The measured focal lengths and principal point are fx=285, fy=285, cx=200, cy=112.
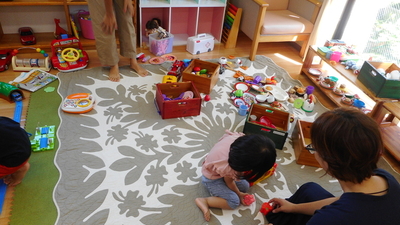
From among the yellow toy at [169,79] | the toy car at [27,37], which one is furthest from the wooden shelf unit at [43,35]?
A: the yellow toy at [169,79]

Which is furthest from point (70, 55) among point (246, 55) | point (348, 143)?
point (348, 143)

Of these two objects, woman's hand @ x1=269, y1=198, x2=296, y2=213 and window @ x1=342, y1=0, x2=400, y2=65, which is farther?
window @ x1=342, y1=0, x2=400, y2=65

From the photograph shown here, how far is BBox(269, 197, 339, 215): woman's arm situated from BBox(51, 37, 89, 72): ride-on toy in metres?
2.17

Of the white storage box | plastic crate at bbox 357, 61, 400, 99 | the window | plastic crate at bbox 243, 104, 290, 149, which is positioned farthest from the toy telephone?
the window

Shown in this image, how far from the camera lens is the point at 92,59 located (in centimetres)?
294

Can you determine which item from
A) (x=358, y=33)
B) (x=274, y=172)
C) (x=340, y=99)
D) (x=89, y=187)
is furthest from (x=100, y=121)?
(x=358, y=33)

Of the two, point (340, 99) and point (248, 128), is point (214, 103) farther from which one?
point (340, 99)

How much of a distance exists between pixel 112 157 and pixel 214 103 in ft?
3.29

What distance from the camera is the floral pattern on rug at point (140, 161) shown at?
5.18 ft

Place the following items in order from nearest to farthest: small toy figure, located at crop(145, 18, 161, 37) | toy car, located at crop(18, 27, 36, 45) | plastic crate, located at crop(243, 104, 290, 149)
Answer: plastic crate, located at crop(243, 104, 290, 149) → toy car, located at crop(18, 27, 36, 45) → small toy figure, located at crop(145, 18, 161, 37)

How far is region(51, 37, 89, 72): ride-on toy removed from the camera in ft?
8.80

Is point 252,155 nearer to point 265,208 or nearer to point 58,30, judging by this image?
point 265,208

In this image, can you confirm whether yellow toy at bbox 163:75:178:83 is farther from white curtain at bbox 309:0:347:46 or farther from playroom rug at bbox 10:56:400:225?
white curtain at bbox 309:0:347:46

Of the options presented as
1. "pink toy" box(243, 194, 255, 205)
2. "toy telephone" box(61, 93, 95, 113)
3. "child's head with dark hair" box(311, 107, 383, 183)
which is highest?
"child's head with dark hair" box(311, 107, 383, 183)
